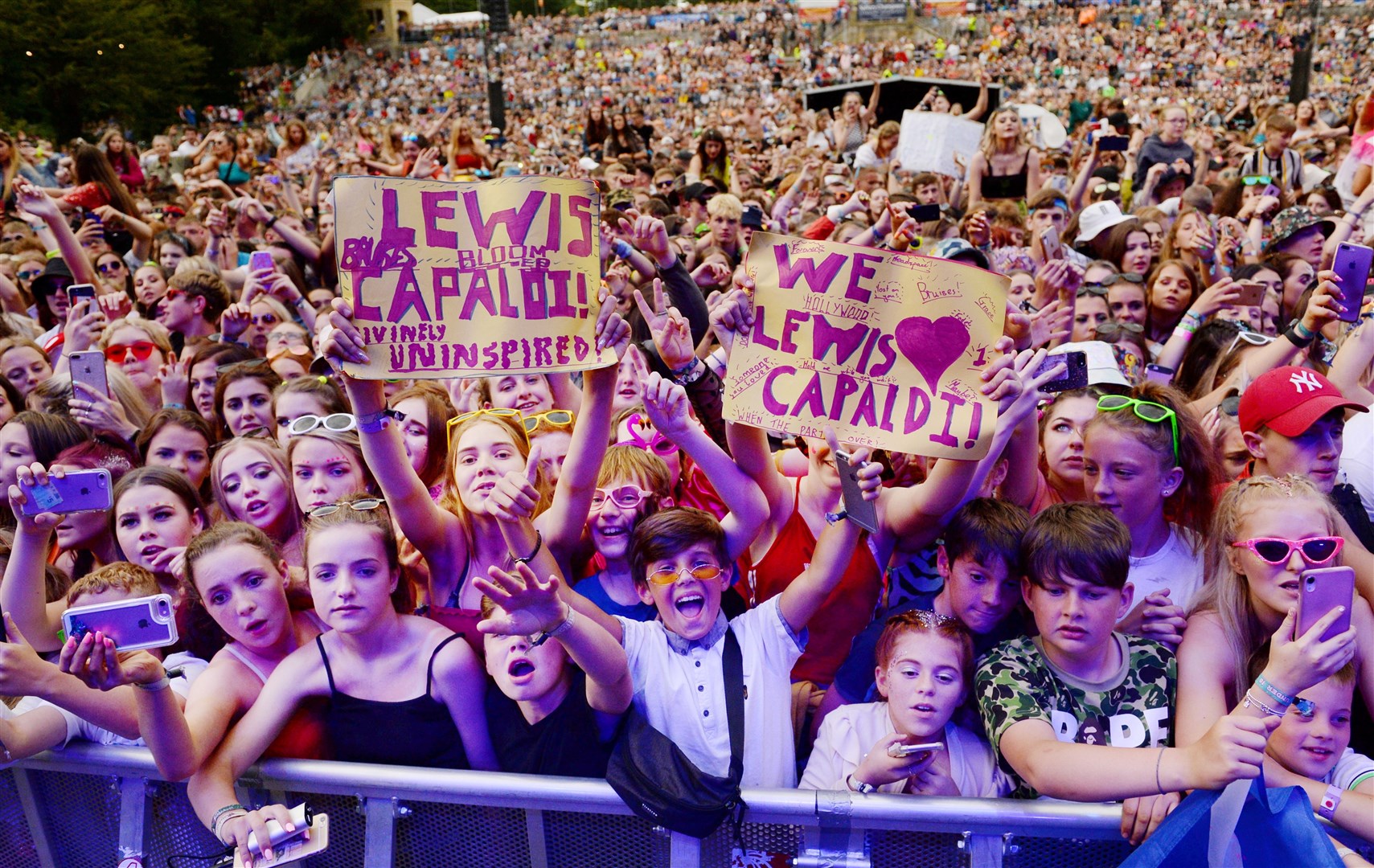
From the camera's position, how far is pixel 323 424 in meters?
3.72

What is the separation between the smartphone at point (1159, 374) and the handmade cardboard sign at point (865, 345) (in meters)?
2.20

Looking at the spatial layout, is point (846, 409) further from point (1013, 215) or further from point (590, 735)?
point (1013, 215)

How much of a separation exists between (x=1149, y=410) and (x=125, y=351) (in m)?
4.67

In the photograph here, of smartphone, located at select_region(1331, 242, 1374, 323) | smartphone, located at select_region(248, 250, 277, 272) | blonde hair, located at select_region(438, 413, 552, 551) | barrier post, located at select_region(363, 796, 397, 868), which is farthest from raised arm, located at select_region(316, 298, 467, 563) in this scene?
smartphone, located at select_region(1331, 242, 1374, 323)

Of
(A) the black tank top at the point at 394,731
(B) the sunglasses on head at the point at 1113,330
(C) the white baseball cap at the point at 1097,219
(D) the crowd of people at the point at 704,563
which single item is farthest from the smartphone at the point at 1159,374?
(A) the black tank top at the point at 394,731

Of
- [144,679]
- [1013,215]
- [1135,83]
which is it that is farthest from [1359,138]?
[1135,83]

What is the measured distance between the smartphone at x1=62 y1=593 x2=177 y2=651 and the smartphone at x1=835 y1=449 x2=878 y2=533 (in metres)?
1.60

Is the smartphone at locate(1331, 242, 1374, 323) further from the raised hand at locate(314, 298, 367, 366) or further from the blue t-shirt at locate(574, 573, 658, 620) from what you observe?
the raised hand at locate(314, 298, 367, 366)

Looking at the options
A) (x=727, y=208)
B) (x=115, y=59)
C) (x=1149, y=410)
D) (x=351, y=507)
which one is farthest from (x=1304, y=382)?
(x=115, y=59)

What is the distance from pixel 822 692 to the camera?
3061 millimetres

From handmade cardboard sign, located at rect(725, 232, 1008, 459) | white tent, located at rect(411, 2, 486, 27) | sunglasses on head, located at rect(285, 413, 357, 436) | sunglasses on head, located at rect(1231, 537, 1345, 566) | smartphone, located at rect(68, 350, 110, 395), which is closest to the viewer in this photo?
sunglasses on head, located at rect(1231, 537, 1345, 566)

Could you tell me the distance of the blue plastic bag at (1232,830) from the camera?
2111 millimetres

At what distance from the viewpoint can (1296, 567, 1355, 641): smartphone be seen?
2.02 metres

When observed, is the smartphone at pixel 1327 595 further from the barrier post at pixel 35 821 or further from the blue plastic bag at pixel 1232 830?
the barrier post at pixel 35 821
